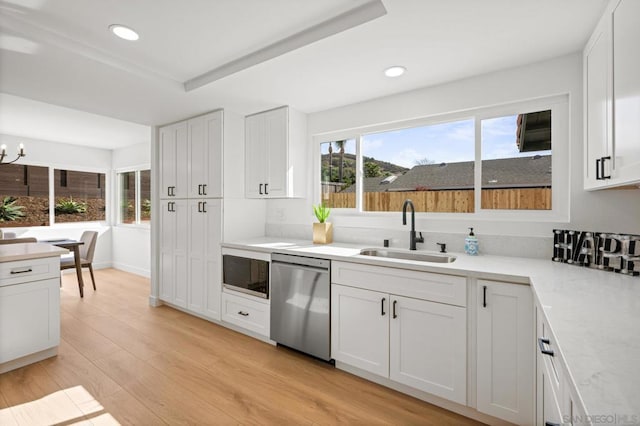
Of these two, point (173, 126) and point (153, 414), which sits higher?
point (173, 126)

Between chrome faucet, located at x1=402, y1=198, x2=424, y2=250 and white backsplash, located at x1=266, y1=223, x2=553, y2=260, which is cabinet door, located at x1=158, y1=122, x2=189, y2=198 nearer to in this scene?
white backsplash, located at x1=266, y1=223, x2=553, y2=260

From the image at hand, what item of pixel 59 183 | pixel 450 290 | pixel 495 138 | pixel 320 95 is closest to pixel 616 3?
pixel 495 138

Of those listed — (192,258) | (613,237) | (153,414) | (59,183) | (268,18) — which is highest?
(268,18)

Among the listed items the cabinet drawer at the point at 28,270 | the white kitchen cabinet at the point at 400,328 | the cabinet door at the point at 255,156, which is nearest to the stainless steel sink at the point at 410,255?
the white kitchen cabinet at the point at 400,328

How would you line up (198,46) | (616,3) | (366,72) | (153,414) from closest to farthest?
(616,3), (153,414), (198,46), (366,72)

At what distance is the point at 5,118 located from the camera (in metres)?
4.07

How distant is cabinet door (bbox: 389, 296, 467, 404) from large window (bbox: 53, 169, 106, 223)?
638 centimetres

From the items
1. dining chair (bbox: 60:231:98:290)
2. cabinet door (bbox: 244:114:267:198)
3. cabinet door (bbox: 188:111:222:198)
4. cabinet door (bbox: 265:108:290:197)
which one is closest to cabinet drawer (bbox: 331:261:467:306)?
cabinet door (bbox: 265:108:290:197)

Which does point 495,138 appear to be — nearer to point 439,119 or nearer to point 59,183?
point 439,119

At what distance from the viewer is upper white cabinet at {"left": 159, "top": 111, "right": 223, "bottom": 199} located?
3.24 m

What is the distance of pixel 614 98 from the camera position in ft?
4.74

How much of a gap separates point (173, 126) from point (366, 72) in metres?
2.54

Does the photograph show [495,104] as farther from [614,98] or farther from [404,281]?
[404,281]

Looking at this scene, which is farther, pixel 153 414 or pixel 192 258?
pixel 192 258
